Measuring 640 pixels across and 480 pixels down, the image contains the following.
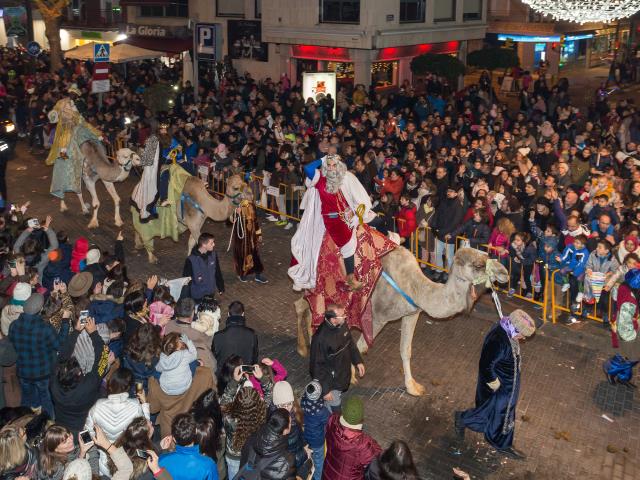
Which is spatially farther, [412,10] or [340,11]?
[412,10]

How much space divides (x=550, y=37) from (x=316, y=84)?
54.0 feet

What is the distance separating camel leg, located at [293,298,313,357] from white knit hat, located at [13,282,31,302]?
145 inches

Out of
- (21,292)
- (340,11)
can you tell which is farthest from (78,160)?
(340,11)

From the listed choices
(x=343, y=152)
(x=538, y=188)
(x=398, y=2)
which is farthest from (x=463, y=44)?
(x=538, y=188)

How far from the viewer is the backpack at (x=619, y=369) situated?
9688 millimetres

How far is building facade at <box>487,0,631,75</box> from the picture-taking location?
36.1 m

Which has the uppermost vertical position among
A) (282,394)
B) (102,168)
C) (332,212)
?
(332,212)

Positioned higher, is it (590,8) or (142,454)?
(590,8)

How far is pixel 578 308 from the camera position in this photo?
11742mm

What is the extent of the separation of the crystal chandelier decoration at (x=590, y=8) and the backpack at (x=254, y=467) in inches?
433

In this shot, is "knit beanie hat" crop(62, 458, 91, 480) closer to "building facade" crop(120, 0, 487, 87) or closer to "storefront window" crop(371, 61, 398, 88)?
"building facade" crop(120, 0, 487, 87)

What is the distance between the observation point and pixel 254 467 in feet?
19.5

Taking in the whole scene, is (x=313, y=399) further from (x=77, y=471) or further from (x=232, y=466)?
(x=77, y=471)

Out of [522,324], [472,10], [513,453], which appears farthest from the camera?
[472,10]
